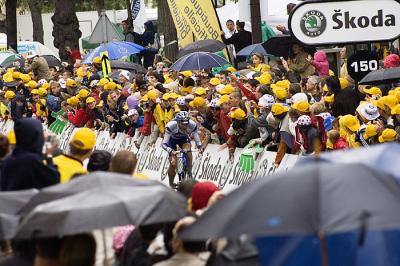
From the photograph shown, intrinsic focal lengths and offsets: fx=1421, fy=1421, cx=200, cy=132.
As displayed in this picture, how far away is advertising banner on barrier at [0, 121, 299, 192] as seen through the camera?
18.7 m

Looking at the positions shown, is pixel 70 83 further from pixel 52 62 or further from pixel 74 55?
pixel 74 55

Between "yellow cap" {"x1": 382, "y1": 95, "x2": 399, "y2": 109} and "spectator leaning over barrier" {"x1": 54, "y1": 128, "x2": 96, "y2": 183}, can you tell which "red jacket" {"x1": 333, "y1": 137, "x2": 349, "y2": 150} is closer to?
"yellow cap" {"x1": 382, "y1": 95, "x2": 399, "y2": 109}

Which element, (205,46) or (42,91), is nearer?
(205,46)

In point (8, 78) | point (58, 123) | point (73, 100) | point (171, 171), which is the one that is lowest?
point (58, 123)

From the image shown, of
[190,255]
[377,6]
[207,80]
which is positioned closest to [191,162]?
[207,80]

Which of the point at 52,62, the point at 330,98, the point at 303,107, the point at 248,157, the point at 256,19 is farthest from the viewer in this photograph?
the point at 52,62

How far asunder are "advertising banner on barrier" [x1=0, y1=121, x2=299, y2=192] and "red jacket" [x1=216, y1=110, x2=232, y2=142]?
21 cm

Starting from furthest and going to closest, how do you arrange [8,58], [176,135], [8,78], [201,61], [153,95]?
[8,58], [8,78], [201,61], [153,95], [176,135]

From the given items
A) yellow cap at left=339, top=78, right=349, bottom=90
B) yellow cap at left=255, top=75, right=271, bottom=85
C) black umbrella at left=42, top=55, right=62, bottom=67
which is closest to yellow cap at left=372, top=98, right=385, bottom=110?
yellow cap at left=339, top=78, right=349, bottom=90

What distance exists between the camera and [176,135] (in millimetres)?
22047

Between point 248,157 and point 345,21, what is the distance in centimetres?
513

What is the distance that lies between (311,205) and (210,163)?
14.0 meters

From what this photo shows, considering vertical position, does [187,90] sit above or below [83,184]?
below

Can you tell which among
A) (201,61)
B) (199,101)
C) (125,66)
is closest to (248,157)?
(199,101)
